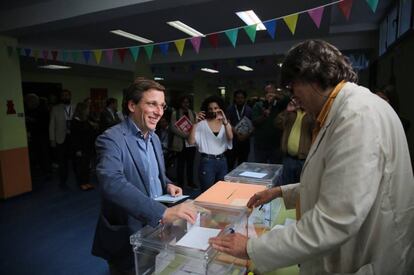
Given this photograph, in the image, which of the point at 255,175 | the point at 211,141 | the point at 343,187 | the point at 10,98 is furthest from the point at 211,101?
the point at 10,98

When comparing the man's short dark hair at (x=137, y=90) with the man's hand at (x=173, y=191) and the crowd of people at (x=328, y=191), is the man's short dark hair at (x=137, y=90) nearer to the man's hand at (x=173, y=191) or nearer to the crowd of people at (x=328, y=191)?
the crowd of people at (x=328, y=191)

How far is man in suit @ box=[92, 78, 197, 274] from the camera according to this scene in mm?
1160

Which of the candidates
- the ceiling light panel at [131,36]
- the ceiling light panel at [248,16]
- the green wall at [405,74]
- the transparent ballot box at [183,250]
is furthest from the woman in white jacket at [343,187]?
the ceiling light panel at [131,36]

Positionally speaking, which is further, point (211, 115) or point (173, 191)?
point (211, 115)

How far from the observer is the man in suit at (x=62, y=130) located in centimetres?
496

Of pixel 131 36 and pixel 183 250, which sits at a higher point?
pixel 131 36

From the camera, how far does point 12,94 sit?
4.37m

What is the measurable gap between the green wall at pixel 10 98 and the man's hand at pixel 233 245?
15.0ft

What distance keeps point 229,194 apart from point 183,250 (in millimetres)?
596

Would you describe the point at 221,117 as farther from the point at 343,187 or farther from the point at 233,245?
the point at 343,187

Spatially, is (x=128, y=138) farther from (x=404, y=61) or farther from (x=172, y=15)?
(x=404, y=61)

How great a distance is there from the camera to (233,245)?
84cm

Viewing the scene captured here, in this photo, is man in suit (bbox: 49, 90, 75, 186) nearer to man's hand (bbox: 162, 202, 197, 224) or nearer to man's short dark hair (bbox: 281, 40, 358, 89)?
man's hand (bbox: 162, 202, 197, 224)

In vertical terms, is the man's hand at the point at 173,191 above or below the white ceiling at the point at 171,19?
below
